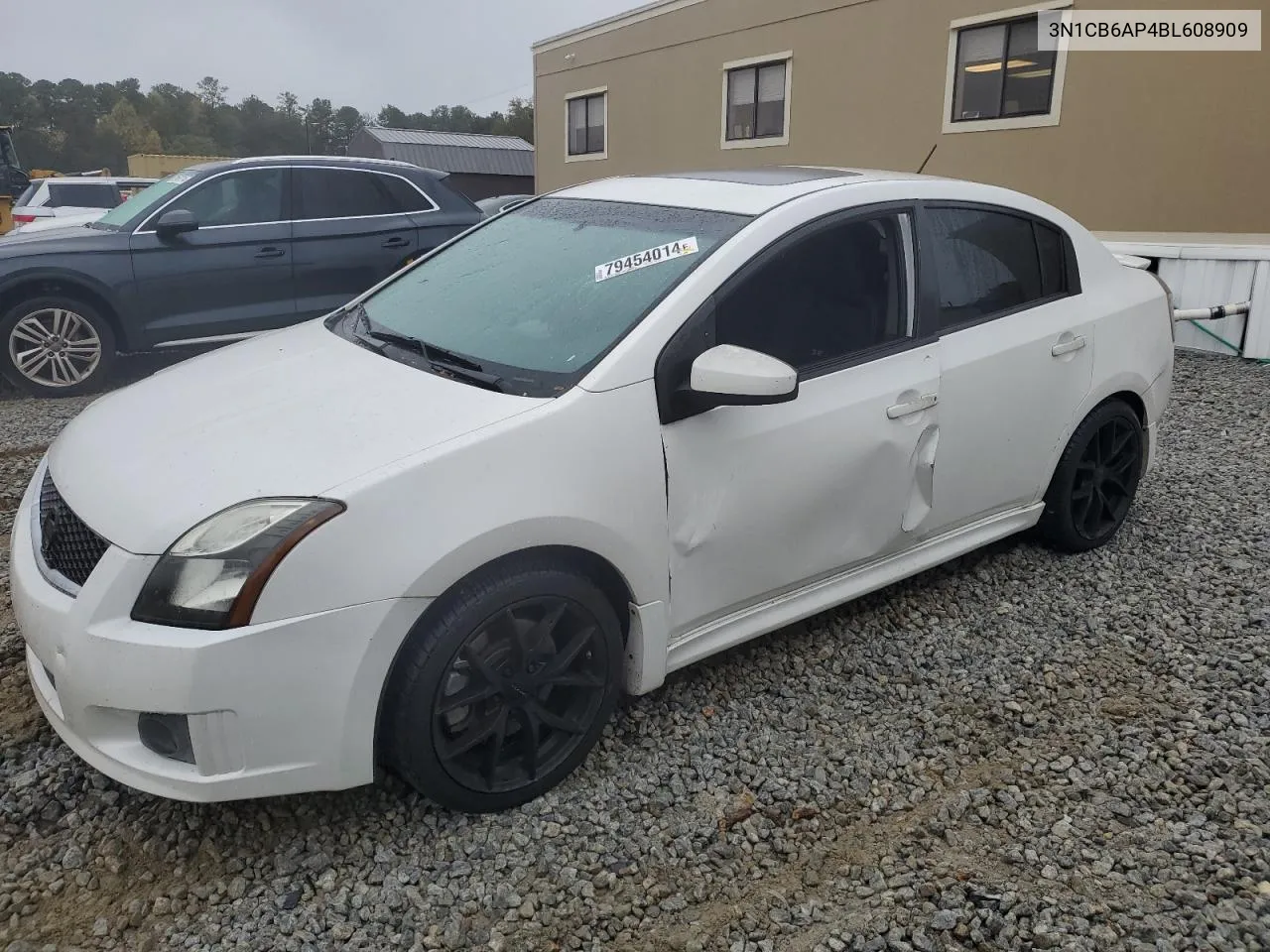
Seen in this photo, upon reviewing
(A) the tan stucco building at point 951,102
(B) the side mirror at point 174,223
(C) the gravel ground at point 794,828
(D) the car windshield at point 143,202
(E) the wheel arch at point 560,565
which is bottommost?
(C) the gravel ground at point 794,828

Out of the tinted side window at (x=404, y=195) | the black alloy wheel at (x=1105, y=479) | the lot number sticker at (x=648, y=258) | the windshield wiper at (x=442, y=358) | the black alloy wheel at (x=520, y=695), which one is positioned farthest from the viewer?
the tinted side window at (x=404, y=195)

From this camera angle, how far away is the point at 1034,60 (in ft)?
39.0

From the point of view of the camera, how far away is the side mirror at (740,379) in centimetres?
262

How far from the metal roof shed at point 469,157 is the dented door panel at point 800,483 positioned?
35.1 metres

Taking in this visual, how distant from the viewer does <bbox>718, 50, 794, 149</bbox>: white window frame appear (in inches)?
594

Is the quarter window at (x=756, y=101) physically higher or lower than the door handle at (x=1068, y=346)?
higher

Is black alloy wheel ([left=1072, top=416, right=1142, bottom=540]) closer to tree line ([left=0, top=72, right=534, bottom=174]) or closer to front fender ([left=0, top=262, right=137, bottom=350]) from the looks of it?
front fender ([left=0, top=262, right=137, bottom=350])

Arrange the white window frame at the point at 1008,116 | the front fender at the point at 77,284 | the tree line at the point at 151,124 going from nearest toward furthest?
the front fender at the point at 77,284
the white window frame at the point at 1008,116
the tree line at the point at 151,124

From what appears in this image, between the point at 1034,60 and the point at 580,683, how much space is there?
38.8ft

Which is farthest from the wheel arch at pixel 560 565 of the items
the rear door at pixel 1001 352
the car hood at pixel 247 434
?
the rear door at pixel 1001 352

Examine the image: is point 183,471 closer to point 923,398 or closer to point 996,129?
point 923,398

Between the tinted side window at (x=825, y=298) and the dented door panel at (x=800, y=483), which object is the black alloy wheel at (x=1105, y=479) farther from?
the tinted side window at (x=825, y=298)

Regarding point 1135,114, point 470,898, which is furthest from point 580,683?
point 1135,114

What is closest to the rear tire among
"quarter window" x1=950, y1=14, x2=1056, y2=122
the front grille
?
the front grille
